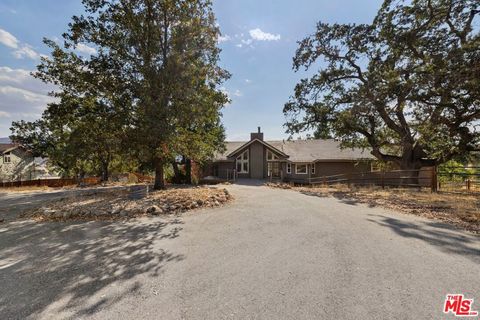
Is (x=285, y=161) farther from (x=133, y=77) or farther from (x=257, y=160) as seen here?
(x=133, y=77)

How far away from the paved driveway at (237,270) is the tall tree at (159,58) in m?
4.91

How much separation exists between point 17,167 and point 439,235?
49.0 m

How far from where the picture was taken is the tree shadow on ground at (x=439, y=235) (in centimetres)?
472

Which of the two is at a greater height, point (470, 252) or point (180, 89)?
point (180, 89)

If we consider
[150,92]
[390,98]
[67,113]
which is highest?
[390,98]

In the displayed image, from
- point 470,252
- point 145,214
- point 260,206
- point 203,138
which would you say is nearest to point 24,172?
point 203,138

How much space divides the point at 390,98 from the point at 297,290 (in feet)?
49.1

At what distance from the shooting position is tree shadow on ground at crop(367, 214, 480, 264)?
472cm

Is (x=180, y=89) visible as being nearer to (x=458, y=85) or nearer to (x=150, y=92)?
(x=150, y=92)

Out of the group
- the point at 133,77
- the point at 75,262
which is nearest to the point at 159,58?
the point at 133,77

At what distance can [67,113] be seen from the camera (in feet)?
34.9

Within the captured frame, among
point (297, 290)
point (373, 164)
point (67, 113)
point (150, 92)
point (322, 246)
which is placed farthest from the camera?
point (373, 164)

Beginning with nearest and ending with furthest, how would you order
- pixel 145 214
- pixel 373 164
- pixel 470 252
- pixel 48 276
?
pixel 48 276 → pixel 470 252 → pixel 145 214 → pixel 373 164

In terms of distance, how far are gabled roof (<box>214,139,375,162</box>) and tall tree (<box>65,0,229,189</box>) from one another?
642 inches
